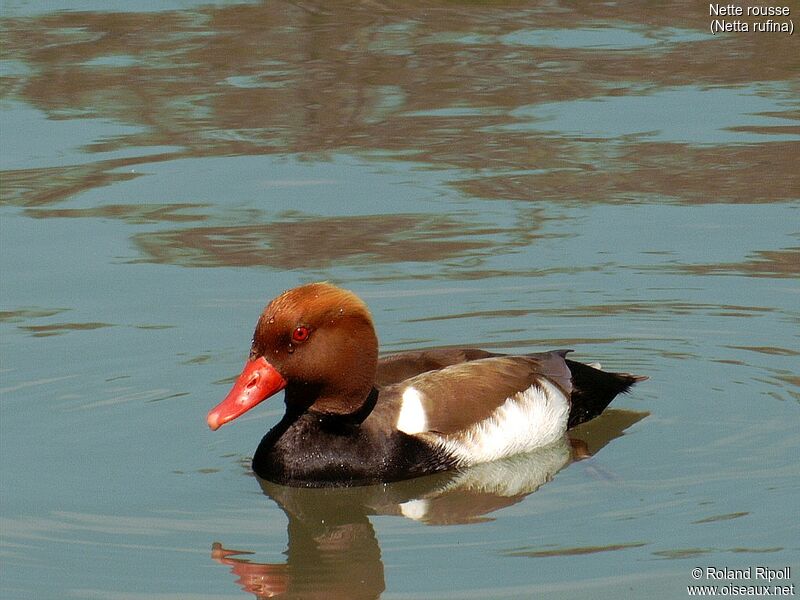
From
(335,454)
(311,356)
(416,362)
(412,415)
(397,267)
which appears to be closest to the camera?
(311,356)

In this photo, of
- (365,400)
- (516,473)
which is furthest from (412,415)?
(516,473)

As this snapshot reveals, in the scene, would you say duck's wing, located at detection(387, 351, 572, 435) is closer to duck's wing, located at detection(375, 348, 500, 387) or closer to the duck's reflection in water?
duck's wing, located at detection(375, 348, 500, 387)

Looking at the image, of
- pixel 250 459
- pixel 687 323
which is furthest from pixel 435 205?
pixel 250 459

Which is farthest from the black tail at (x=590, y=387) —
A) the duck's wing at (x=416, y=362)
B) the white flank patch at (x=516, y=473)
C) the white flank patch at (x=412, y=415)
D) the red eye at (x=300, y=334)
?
the red eye at (x=300, y=334)

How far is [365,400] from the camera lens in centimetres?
737

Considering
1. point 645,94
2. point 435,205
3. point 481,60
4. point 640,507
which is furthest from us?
point 481,60

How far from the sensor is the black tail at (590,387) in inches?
318

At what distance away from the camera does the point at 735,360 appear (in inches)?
335

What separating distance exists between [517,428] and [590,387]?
567 millimetres

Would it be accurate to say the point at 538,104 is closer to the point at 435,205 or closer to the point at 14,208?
the point at 435,205

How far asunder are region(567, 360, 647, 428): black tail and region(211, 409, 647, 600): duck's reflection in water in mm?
112

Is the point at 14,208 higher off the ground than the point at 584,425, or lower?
higher

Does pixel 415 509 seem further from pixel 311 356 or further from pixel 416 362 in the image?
pixel 416 362

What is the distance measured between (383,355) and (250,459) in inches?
49.6
